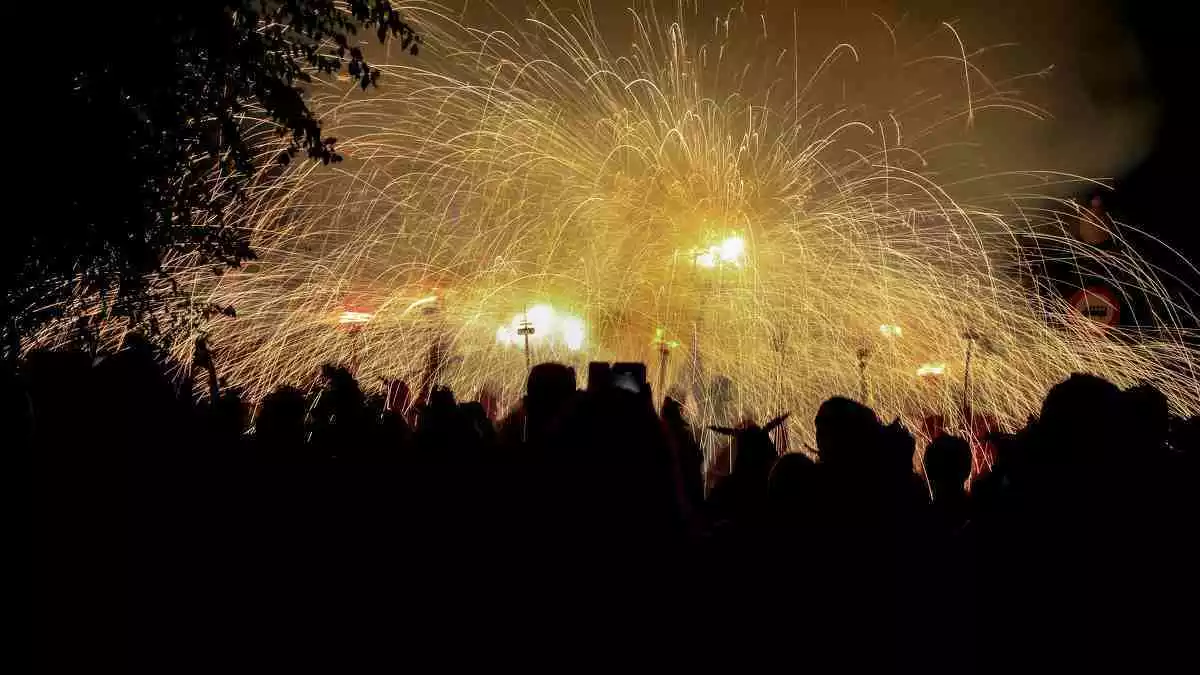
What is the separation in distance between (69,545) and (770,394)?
30.4 feet

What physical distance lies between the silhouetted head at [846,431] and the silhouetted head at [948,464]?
2.22 m

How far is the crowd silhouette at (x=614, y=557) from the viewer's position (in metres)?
2.95

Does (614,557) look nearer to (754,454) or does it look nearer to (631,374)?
(631,374)

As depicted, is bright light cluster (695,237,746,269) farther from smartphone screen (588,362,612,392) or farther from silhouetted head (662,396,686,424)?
smartphone screen (588,362,612,392)

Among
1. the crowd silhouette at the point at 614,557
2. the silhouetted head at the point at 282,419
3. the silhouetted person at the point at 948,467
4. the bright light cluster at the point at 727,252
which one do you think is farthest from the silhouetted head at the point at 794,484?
the bright light cluster at the point at 727,252

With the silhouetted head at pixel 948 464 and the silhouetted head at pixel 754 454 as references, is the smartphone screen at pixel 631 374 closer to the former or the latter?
the silhouetted head at pixel 754 454

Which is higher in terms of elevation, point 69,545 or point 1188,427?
point 1188,427

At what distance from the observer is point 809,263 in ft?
37.8

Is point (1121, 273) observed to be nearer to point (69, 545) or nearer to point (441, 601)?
point (441, 601)

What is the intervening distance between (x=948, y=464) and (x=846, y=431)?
2.35 metres

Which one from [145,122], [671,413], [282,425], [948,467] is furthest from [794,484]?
[145,122]

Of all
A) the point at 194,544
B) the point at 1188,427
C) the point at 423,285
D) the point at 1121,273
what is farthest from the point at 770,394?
the point at 1121,273

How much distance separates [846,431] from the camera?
329 centimetres

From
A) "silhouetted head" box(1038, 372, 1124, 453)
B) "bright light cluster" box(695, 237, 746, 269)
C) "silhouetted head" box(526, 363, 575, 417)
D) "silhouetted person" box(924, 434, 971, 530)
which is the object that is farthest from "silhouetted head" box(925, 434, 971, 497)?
"bright light cluster" box(695, 237, 746, 269)
